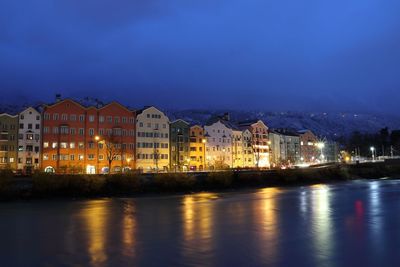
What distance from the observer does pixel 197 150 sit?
11550 centimetres

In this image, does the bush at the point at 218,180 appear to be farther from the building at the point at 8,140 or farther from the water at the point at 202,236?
the building at the point at 8,140

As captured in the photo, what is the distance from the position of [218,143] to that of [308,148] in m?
63.0

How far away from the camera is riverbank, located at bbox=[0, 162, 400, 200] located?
56344mm

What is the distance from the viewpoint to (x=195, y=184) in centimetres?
7200

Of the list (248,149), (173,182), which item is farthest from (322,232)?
(248,149)

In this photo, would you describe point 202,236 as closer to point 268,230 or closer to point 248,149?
point 268,230

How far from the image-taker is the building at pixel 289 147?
15191 cm

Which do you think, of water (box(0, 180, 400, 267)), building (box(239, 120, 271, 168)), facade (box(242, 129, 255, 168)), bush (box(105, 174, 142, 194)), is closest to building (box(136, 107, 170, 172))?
facade (box(242, 129, 255, 168))

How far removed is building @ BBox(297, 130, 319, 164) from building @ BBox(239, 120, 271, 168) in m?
28.1

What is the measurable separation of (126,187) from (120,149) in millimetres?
36737

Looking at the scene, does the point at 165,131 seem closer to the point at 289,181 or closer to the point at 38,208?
the point at 289,181

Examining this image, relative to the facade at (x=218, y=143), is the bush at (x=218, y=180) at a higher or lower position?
lower


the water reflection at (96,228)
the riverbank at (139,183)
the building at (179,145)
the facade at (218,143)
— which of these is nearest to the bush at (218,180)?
the riverbank at (139,183)

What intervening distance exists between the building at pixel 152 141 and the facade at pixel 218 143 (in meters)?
14.8
